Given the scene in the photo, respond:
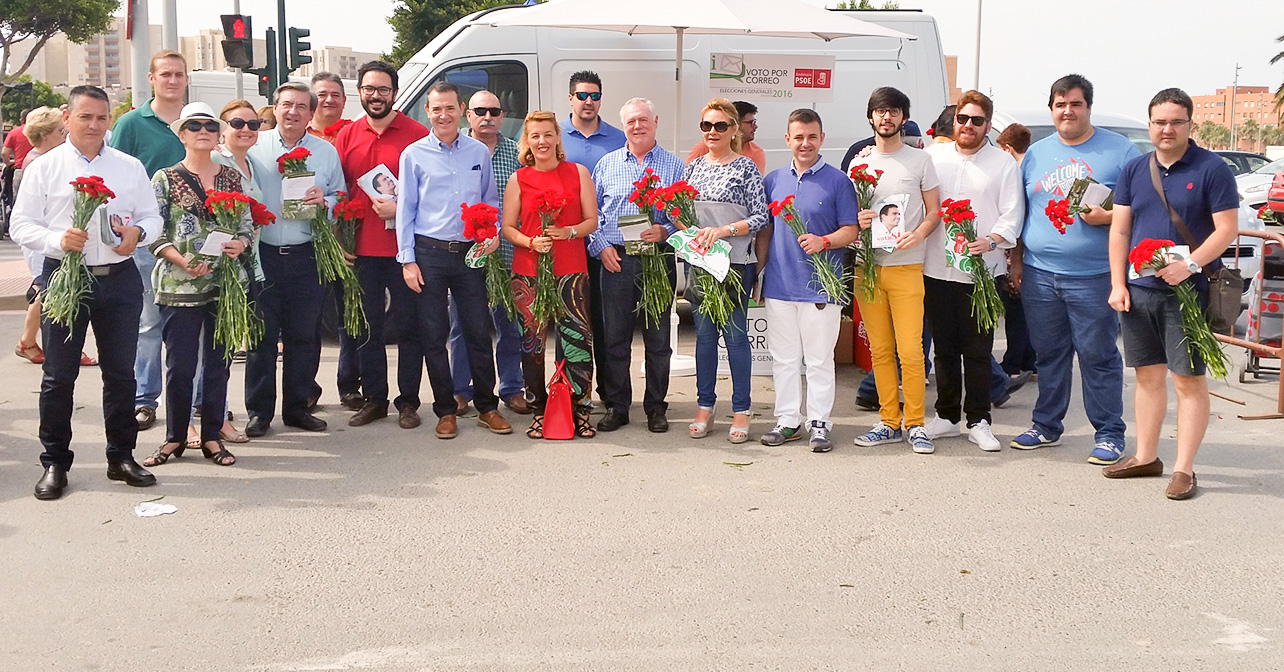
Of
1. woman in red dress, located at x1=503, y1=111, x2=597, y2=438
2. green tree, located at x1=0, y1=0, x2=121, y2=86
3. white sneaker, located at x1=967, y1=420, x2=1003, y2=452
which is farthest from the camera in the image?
green tree, located at x1=0, y1=0, x2=121, y2=86

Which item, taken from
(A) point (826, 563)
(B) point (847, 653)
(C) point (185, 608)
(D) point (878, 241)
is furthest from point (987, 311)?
(C) point (185, 608)

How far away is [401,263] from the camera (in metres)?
7.12

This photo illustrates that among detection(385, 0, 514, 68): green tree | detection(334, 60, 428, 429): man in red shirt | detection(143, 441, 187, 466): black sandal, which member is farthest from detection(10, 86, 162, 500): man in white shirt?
detection(385, 0, 514, 68): green tree

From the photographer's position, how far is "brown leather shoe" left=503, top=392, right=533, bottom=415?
7895 millimetres

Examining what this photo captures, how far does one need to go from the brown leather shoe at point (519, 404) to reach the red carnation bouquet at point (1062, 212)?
344cm

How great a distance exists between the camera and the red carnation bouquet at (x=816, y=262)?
670 centimetres

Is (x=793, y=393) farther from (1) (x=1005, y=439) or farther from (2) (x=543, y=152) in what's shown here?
(2) (x=543, y=152)

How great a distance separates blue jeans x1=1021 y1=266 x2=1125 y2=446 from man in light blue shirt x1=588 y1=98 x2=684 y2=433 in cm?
211

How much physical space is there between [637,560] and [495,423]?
99.1 inches

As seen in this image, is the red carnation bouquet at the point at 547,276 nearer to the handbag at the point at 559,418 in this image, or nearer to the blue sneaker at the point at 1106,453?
the handbag at the point at 559,418

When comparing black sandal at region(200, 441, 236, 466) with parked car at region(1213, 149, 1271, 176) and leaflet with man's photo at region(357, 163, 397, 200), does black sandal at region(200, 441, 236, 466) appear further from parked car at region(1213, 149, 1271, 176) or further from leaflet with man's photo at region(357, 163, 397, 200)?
parked car at region(1213, 149, 1271, 176)

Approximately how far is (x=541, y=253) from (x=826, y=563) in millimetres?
2863

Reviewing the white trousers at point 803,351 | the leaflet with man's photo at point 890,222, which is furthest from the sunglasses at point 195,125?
the leaflet with man's photo at point 890,222

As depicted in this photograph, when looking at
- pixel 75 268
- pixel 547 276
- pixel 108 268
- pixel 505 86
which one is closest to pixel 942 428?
pixel 547 276
